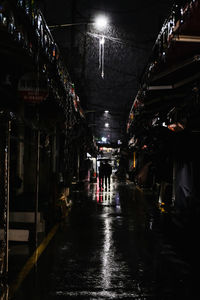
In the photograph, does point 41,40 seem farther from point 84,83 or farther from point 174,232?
point 84,83

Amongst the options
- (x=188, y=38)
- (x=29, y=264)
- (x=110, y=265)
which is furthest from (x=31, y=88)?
(x=110, y=265)

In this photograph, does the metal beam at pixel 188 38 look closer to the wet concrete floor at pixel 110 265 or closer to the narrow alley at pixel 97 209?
the narrow alley at pixel 97 209

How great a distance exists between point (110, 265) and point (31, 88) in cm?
543

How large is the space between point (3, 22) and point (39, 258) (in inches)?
188

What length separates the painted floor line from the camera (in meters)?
5.96

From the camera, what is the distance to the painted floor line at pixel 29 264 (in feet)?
19.6

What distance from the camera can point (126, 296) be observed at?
5.64 m

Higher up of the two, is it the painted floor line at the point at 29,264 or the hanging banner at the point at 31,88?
the hanging banner at the point at 31,88

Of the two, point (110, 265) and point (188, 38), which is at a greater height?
point (188, 38)

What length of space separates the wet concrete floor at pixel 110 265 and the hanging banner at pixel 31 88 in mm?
3938

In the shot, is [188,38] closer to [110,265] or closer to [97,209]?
[110,265]

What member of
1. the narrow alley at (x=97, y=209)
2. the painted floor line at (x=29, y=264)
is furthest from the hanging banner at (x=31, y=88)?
the painted floor line at (x=29, y=264)

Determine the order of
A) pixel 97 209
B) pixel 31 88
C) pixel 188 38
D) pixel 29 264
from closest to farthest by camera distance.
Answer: pixel 29 264, pixel 188 38, pixel 31 88, pixel 97 209

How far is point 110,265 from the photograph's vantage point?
739 cm
